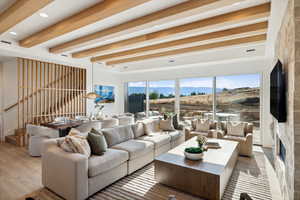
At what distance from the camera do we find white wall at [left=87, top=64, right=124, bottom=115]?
276 inches

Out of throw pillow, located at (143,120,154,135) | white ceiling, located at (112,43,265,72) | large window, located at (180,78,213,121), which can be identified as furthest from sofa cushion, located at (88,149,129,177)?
large window, located at (180,78,213,121)

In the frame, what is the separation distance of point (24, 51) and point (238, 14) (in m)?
5.41

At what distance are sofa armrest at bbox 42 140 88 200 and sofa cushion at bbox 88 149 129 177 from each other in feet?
0.41

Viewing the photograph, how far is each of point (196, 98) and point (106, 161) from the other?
4.83 metres

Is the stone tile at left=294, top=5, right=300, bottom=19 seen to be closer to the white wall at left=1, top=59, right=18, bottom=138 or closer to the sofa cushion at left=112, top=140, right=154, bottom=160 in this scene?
the sofa cushion at left=112, top=140, right=154, bottom=160

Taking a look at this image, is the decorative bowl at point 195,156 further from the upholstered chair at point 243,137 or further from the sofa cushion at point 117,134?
the upholstered chair at point 243,137

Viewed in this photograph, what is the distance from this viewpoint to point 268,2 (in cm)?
245

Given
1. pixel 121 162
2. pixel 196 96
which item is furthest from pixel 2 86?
pixel 196 96

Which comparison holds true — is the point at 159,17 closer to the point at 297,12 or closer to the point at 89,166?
the point at 297,12

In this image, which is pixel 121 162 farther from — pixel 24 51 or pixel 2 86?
pixel 2 86

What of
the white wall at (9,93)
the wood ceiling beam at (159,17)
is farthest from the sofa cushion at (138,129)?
the white wall at (9,93)

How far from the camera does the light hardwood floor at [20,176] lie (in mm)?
2582

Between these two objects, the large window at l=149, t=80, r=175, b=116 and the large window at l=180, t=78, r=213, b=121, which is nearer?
the large window at l=180, t=78, r=213, b=121

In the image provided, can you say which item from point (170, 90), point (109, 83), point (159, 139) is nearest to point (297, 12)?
point (159, 139)
